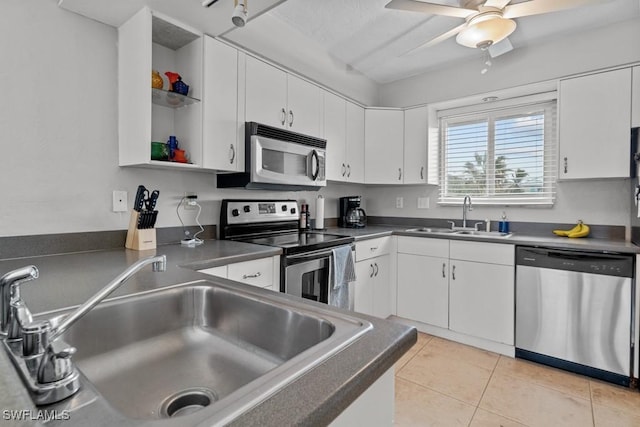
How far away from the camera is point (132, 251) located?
183 centimetres

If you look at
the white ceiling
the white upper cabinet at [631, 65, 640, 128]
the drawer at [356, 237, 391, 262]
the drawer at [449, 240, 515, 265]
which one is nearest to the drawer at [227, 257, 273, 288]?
the drawer at [356, 237, 391, 262]

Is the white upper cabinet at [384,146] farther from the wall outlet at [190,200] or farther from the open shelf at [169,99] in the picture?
the open shelf at [169,99]

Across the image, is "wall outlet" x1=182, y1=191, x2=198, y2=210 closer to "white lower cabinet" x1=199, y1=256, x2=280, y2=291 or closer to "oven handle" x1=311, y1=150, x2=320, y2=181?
"white lower cabinet" x1=199, y1=256, x2=280, y2=291

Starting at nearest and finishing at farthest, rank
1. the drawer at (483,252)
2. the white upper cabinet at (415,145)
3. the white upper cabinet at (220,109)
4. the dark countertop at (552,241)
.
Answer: the white upper cabinet at (220,109)
the dark countertop at (552,241)
the drawer at (483,252)
the white upper cabinet at (415,145)

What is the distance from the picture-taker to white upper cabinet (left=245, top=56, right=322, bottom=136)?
7.38 ft

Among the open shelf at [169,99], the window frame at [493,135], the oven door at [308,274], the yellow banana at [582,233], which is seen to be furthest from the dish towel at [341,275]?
the yellow banana at [582,233]

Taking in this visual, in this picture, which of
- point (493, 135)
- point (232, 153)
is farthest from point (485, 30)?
point (232, 153)

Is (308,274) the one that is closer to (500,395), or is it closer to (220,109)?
(220,109)

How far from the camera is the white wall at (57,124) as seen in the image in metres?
1.56

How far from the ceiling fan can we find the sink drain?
199 centimetres

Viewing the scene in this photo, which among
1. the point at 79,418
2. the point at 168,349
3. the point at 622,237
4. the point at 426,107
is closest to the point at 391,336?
the point at 79,418

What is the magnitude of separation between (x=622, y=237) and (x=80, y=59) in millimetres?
3825

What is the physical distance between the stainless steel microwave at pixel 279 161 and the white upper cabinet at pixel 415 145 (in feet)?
3.43

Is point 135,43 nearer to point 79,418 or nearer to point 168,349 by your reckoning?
point 168,349
